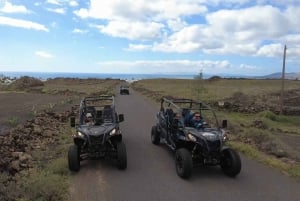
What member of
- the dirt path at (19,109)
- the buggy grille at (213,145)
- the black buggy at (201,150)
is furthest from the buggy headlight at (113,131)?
the dirt path at (19,109)

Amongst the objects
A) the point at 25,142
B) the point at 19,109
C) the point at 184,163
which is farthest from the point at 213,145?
the point at 19,109

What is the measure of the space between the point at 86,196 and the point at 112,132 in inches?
140

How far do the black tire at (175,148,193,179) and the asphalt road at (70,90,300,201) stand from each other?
202 mm

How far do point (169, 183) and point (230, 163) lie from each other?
2.02 meters

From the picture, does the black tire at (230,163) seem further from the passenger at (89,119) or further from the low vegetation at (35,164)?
the passenger at (89,119)

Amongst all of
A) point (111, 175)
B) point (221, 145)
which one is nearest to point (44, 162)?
point (111, 175)

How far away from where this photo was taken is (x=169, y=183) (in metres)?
11.2

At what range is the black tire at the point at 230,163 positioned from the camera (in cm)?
1186

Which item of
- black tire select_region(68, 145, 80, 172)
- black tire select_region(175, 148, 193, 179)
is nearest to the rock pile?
black tire select_region(68, 145, 80, 172)

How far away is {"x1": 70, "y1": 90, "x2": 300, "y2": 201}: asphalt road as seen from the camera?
399 inches

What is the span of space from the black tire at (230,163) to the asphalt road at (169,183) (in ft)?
0.65

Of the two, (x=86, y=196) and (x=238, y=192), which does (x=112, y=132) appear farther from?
(x=238, y=192)

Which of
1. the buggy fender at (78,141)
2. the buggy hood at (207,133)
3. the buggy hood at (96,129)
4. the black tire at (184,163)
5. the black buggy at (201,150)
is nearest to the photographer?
the black tire at (184,163)

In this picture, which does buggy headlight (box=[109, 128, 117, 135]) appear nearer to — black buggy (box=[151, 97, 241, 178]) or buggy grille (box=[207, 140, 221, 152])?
black buggy (box=[151, 97, 241, 178])
